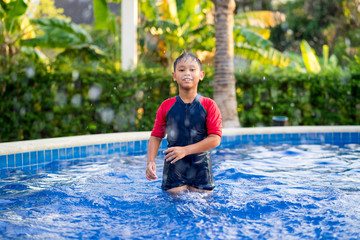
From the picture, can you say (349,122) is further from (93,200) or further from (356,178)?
(93,200)

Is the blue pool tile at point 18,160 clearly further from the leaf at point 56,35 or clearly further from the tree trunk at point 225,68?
the leaf at point 56,35

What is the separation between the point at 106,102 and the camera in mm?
10656

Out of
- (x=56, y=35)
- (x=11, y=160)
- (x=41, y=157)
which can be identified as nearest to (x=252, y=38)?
(x=56, y=35)

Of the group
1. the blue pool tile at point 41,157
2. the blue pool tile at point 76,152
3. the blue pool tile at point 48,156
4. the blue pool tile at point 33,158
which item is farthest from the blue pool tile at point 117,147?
the blue pool tile at point 33,158

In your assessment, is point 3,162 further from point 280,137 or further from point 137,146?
point 280,137

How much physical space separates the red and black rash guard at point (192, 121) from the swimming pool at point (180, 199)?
58 cm

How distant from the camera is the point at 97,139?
7.59 meters

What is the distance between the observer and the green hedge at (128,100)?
1020 centimetres

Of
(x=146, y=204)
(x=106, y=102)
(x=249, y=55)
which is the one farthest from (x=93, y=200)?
(x=249, y=55)

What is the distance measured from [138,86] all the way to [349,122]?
6055 millimetres

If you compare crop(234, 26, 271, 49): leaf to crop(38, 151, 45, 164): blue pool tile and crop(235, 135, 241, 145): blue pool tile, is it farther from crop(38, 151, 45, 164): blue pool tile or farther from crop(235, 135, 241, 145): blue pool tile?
crop(38, 151, 45, 164): blue pool tile

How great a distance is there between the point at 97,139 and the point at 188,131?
4.25 meters

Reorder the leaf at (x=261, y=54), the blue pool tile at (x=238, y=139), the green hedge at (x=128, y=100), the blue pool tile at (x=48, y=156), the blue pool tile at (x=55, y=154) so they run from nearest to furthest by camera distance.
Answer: the blue pool tile at (x=48, y=156) → the blue pool tile at (x=55, y=154) → the blue pool tile at (x=238, y=139) → the green hedge at (x=128, y=100) → the leaf at (x=261, y=54)

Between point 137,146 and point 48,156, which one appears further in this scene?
point 137,146
